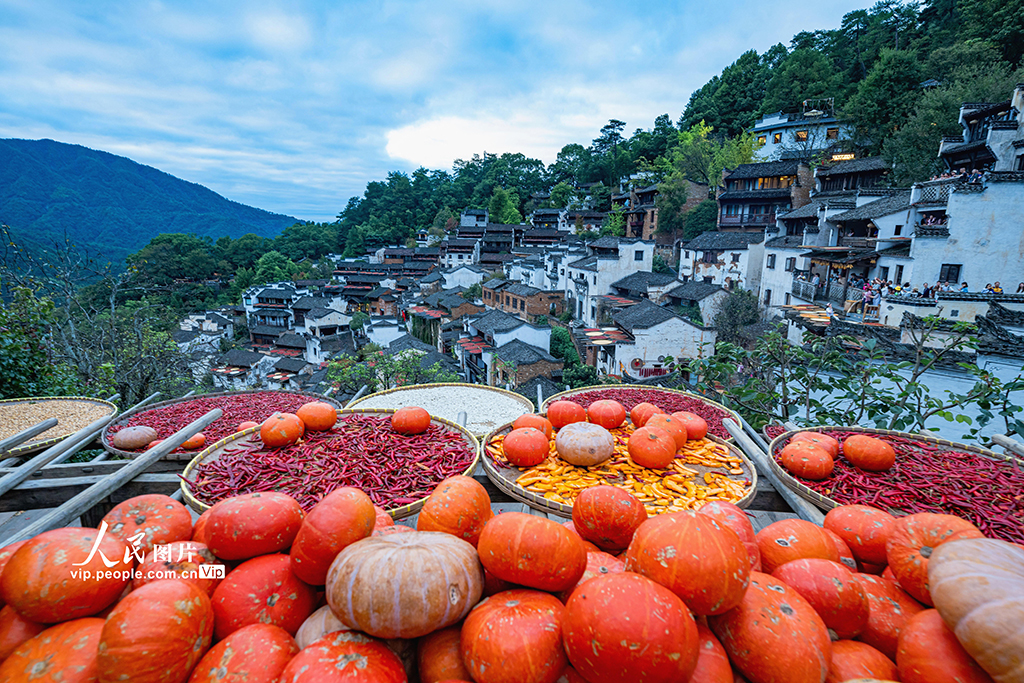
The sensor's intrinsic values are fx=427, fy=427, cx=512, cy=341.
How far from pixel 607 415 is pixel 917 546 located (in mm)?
2612

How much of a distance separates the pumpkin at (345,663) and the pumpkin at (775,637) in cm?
122

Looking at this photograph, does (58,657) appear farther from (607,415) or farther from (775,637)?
(607,415)

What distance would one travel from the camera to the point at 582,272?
32094 mm

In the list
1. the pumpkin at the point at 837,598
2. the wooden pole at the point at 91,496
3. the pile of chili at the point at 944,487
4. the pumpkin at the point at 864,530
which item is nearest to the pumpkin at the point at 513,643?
the pumpkin at the point at 837,598

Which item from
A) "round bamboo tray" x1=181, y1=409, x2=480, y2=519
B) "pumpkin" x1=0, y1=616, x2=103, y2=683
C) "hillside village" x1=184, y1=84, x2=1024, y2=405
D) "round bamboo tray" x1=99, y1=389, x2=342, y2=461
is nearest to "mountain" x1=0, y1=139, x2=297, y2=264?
"hillside village" x1=184, y1=84, x2=1024, y2=405

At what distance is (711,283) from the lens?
98.6 ft

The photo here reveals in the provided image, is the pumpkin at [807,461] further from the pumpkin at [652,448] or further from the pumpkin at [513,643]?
the pumpkin at [513,643]

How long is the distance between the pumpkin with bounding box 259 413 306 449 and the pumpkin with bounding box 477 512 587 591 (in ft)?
8.30

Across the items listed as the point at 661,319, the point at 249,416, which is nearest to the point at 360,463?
the point at 249,416

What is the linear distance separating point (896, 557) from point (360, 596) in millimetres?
2336

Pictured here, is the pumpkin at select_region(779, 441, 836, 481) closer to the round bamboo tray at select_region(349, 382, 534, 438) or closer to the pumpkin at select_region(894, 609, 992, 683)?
the pumpkin at select_region(894, 609, 992, 683)

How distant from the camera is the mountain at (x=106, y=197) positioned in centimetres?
10082

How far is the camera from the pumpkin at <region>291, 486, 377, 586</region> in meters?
1.76

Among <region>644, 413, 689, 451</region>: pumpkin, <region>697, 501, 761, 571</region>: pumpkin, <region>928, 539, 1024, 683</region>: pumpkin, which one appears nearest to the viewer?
<region>928, 539, 1024, 683</region>: pumpkin
